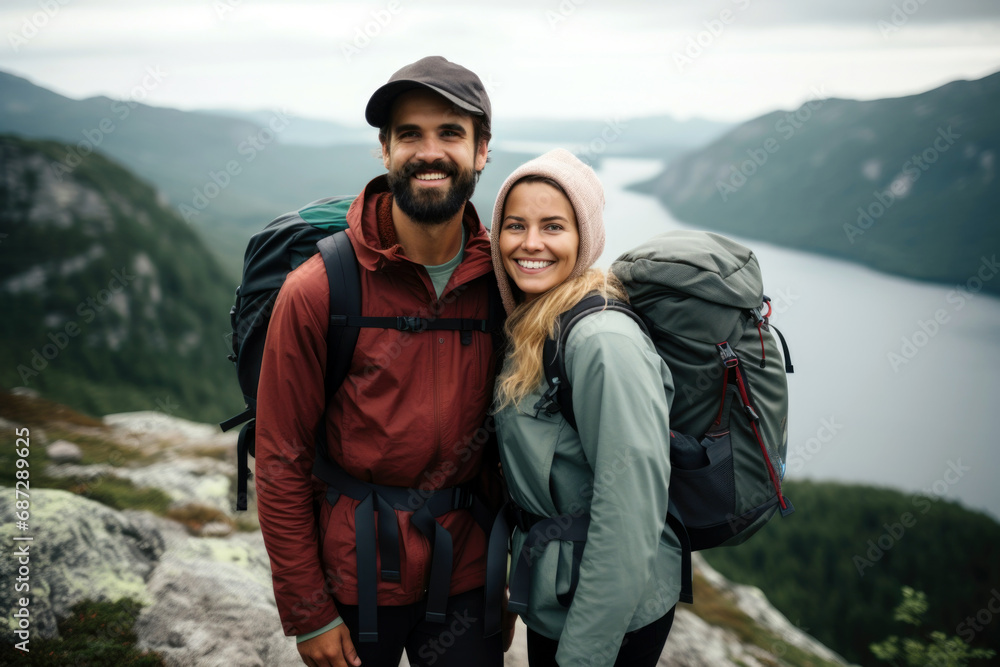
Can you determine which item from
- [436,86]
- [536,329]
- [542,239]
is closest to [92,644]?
[536,329]

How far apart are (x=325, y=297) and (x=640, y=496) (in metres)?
1.63

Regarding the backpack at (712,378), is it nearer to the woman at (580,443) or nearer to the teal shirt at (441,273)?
the woman at (580,443)

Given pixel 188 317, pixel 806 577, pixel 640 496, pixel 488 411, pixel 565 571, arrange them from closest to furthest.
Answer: pixel 640 496, pixel 565 571, pixel 488 411, pixel 806 577, pixel 188 317

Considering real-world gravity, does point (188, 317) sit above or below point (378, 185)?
below

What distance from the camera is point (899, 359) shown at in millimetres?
24656

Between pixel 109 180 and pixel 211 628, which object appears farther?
pixel 109 180

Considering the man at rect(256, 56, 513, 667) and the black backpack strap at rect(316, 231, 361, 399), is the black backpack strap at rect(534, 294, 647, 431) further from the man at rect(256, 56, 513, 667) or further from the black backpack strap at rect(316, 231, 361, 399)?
the black backpack strap at rect(316, 231, 361, 399)

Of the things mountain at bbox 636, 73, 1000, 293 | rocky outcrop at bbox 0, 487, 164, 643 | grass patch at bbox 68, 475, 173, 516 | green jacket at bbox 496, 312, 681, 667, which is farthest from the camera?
mountain at bbox 636, 73, 1000, 293

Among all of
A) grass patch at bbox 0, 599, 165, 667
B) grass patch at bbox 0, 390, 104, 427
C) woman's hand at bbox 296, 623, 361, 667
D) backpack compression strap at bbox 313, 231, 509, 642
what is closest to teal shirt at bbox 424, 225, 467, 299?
backpack compression strap at bbox 313, 231, 509, 642

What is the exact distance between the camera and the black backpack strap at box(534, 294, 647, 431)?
2336mm

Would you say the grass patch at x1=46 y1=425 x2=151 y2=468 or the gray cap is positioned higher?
the gray cap

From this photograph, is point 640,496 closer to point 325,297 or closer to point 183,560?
point 325,297

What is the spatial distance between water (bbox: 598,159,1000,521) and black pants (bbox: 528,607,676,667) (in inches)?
631

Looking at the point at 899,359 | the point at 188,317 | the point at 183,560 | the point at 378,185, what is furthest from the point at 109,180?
the point at 899,359
